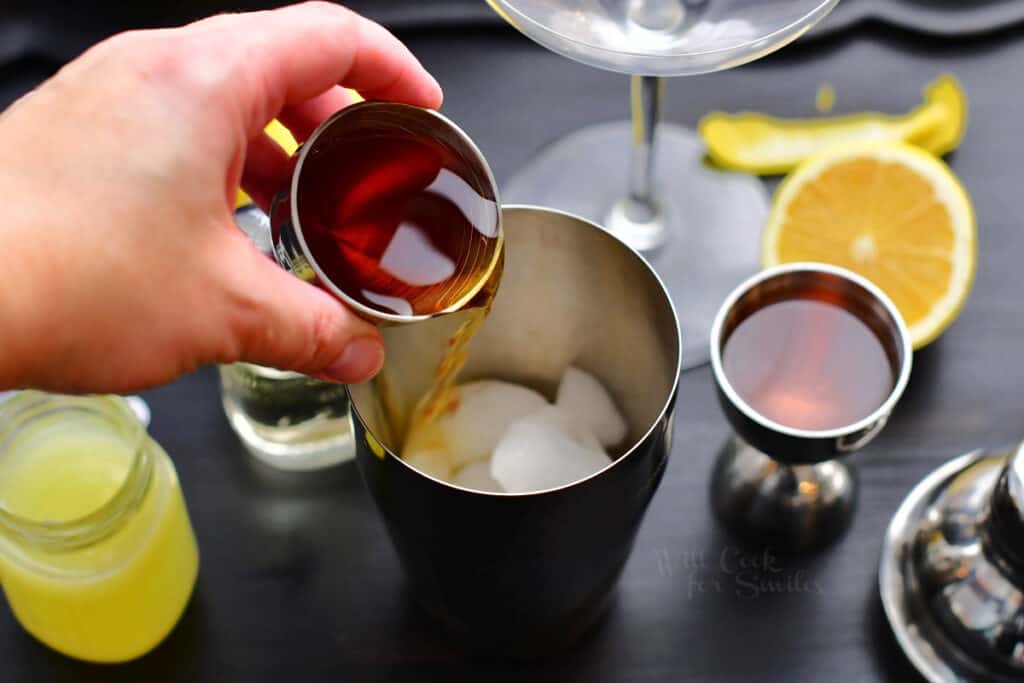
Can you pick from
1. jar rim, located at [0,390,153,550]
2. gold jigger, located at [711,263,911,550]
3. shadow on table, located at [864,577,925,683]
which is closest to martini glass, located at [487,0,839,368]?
gold jigger, located at [711,263,911,550]

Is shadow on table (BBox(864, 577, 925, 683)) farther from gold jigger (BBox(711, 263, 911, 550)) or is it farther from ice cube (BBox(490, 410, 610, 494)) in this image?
ice cube (BBox(490, 410, 610, 494))

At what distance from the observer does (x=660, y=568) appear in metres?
0.83

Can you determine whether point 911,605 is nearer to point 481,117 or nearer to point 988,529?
point 988,529

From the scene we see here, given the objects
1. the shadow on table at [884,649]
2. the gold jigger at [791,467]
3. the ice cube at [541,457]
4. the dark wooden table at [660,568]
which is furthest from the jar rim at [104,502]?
the shadow on table at [884,649]

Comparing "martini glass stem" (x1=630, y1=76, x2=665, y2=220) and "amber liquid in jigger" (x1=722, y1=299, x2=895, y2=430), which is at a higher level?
"martini glass stem" (x1=630, y1=76, x2=665, y2=220)

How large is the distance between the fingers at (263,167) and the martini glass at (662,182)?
7.7 inches

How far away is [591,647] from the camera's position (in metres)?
0.79

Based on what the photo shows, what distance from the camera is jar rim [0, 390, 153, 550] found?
0.69 m

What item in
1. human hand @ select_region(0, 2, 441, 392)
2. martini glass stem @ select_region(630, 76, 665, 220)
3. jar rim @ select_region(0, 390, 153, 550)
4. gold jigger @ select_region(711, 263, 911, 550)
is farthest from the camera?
martini glass stem @ select_region(630, 76, 665, 220)

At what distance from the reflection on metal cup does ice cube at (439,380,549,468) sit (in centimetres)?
2

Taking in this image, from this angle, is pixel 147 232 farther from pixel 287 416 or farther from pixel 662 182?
pixel 662 182

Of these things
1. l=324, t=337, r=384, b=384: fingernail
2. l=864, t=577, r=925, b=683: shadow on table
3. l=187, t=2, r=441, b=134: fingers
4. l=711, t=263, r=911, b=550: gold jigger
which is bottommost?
l=864, t=577, r=925, b=683: shadow on table

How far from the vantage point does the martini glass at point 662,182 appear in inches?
31.8

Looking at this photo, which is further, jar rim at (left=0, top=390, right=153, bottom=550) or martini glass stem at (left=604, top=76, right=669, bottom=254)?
martini glass stem at (left=604, top=76, right=669, bottom=254)
